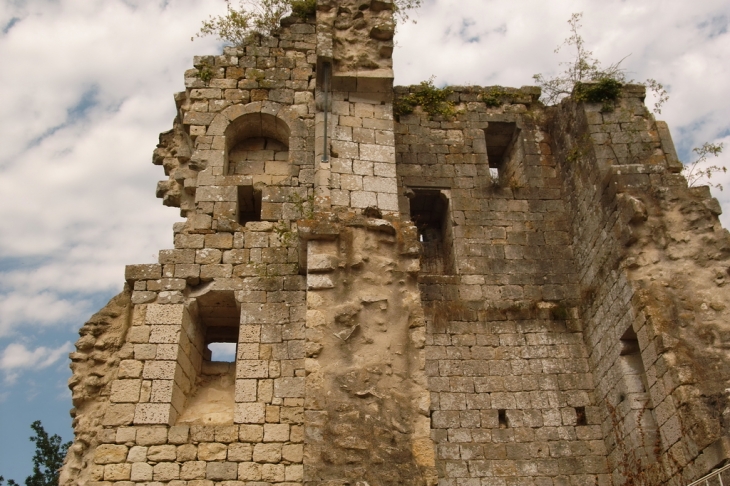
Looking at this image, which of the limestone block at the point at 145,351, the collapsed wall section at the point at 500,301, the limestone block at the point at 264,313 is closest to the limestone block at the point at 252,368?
the limestone block at the point at 264,313

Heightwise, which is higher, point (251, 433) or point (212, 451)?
point (251, 433)

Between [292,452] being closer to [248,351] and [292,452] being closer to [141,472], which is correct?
[248,351]

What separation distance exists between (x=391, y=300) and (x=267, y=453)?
1815 millimetres

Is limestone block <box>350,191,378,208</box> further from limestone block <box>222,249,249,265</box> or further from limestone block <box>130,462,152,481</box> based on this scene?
limestone block <box>130,462,152,481</box>

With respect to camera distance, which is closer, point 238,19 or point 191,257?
point 191,257

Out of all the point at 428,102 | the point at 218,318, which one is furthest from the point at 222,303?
the point at 428,102

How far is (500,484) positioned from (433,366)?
1.55m

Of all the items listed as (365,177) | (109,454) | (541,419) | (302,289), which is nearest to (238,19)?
(365,177)

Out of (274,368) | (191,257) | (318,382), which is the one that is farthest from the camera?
(191,257)

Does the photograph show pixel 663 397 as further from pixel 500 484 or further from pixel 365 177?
pixel 365 177

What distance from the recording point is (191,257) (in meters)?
7.68

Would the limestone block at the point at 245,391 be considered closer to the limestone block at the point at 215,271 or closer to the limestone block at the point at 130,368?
the limestone block at the point at 130,368

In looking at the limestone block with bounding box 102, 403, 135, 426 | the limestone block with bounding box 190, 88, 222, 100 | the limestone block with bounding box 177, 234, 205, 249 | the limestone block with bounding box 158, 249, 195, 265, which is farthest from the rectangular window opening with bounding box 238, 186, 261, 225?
the limestone block with bounding box 102, 403, 135, 426

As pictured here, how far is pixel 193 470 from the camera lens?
6508mm
